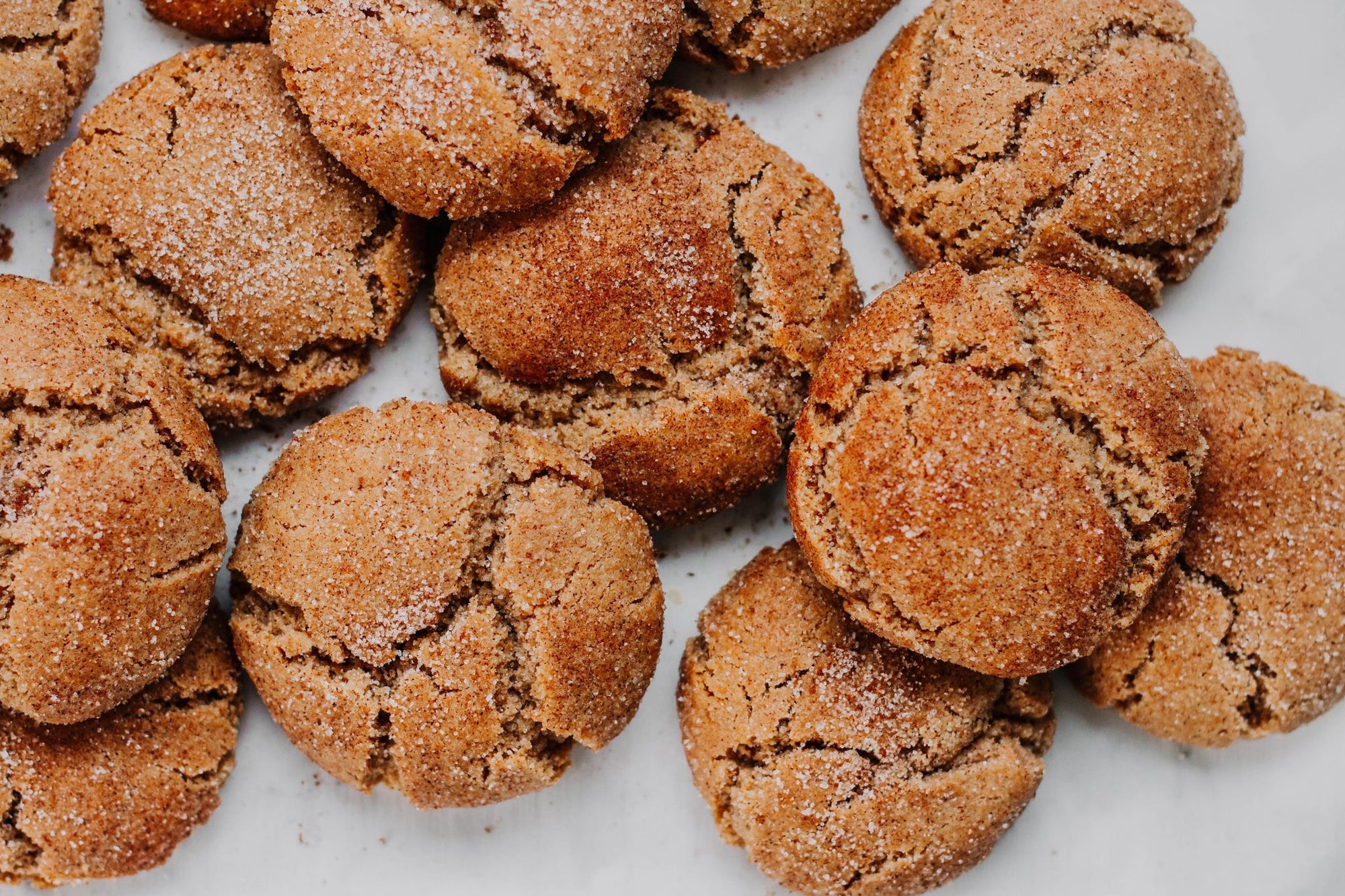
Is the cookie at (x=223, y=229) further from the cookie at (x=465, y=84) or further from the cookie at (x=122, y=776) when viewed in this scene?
the cookie at (x=122, y=776)

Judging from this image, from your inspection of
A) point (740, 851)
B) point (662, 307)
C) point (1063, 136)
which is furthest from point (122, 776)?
point (1063, 136)

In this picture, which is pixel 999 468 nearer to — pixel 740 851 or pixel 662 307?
pixel 662 307

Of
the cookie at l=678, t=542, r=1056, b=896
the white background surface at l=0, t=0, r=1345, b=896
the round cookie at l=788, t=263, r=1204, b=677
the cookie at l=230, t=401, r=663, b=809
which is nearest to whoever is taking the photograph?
the round cookie at l=788, t=263, r=1204, b=677

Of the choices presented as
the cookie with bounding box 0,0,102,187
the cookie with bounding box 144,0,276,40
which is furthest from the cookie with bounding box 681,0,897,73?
the cookie with bounding box 0,0,102,187

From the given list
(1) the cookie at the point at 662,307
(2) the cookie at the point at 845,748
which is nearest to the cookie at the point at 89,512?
(1) the cookie at the point at 662,307

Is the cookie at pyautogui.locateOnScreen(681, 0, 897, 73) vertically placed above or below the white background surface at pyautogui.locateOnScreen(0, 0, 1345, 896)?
above

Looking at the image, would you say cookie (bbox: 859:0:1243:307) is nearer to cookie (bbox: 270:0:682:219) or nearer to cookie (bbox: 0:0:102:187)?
cookie (bbox: 270:0:682:219)

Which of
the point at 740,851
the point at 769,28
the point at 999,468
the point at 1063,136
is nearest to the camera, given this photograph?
the point at 999,468
